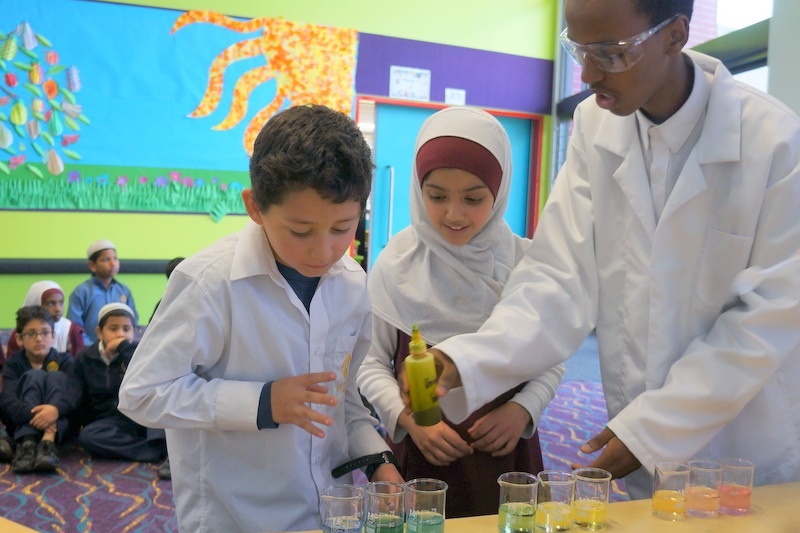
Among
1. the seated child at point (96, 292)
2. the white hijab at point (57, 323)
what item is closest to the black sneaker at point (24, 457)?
the white hijab at point (57, 323)

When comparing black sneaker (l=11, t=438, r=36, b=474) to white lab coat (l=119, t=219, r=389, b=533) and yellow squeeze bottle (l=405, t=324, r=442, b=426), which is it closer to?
white lab coat (l=119, t=219, r=389, b=533)

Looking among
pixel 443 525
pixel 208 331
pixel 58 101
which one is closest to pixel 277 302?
pixel 208 331

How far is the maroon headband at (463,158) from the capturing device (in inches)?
74.5

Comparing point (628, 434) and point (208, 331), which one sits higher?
point (208, 331)

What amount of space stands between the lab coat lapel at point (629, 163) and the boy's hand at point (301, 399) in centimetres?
78

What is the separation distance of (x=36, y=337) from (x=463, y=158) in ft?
11.1

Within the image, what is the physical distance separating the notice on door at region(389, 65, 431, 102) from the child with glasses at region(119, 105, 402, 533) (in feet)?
19.9

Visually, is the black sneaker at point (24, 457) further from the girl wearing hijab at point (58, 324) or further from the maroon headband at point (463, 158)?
the maroon headband at point (463, 158)

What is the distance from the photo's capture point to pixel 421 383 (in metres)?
1.41

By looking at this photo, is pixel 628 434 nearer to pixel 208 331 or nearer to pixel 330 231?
pixel 330 231

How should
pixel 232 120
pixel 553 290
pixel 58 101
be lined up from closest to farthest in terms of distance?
pixel 553 290
pixel 58 101
pixel 232 120

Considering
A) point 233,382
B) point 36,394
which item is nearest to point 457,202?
point 233,382

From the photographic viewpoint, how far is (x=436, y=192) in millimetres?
1917

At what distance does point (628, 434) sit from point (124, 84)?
19.5 feet
